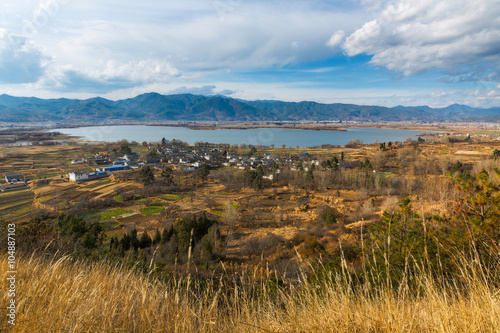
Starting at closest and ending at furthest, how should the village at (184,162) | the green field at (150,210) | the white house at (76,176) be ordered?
the green field at (150,210), the white house at (76,176), the village at (184,162)

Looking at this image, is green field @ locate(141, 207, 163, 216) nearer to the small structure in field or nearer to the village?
the village

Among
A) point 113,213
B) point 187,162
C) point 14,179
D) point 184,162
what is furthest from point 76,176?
point 187,162

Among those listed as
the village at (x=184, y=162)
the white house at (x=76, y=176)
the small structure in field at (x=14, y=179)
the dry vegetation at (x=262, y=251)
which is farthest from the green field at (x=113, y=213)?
the small structure in field at (x=14, y=179)

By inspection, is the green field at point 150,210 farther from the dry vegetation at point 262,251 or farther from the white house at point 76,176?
the white house at point 76,176

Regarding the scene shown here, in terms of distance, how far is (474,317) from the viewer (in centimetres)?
135

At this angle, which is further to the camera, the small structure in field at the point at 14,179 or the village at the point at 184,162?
the village at the point at 184,162

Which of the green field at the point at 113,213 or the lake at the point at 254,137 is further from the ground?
the lake at the point at 254,137

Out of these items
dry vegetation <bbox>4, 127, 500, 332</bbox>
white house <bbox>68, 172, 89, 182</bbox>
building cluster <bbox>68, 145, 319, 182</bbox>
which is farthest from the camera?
building cluster <bbox>68, 145, 319, 182</bbox>

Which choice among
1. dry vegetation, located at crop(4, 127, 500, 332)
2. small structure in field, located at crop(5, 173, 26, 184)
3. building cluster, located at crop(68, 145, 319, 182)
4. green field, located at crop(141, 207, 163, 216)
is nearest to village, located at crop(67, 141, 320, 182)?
building cluster, located at crop(68, 145, 319, 182)

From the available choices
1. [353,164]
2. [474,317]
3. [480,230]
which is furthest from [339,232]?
[353,164]

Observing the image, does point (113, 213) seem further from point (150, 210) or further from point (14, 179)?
point (14, 179)

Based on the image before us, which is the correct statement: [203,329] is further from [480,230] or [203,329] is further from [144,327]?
[480,230]

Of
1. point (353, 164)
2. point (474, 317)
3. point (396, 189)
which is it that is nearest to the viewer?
point (474, 317)

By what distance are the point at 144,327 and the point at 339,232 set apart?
1362 centimetres
